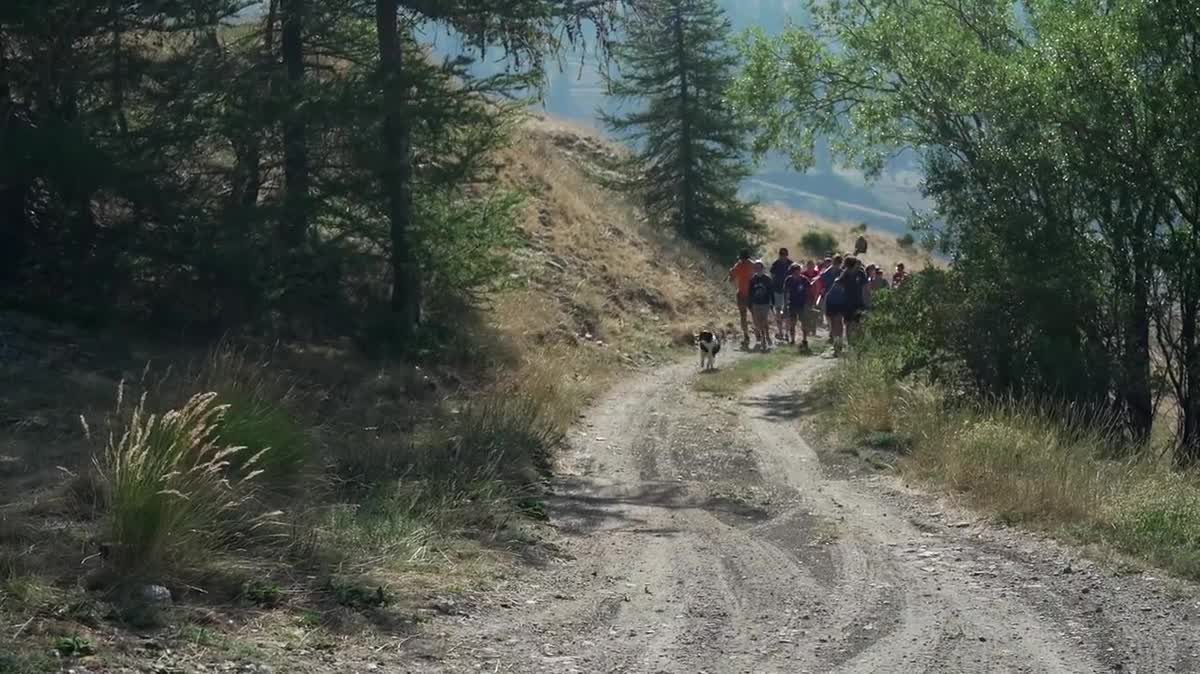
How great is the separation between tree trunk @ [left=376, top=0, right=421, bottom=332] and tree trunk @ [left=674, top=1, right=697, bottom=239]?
21361mm

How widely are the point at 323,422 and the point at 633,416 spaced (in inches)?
194

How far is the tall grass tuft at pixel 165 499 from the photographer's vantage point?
6.81m

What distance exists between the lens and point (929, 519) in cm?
1059

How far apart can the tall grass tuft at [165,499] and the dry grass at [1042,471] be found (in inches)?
231

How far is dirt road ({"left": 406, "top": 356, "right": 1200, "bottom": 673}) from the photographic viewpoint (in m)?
6.88

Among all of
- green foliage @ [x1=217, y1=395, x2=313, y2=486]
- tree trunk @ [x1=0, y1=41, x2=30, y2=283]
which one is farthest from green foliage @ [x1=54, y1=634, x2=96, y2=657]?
tree trunk @ [x1=0, y1=41, x2=30, y2=283]

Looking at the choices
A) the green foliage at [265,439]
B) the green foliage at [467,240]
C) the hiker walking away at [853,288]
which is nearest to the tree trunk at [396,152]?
the green foliage at [467,240]

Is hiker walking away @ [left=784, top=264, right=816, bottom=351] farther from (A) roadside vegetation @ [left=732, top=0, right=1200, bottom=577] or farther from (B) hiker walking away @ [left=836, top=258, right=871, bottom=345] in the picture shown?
(A) roadside vegetation @ [left=732, top=0, right=1200, bottom=577]

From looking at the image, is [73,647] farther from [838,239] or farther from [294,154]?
[838,239]

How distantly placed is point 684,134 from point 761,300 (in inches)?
543

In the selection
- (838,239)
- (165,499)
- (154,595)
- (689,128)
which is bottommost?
(154,595)

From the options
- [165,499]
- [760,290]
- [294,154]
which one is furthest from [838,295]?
[165,499]

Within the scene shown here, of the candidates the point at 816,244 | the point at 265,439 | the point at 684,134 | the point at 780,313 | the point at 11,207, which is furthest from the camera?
the point at 816,244

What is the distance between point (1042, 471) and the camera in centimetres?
1077
